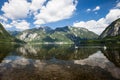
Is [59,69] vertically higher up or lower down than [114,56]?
higher up

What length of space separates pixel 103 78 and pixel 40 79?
42.6ft

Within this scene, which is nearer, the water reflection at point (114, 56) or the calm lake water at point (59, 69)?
the calm lake water at point (59, 69)

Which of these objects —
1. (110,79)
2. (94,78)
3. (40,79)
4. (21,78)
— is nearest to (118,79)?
(110,79)

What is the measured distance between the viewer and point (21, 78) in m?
33.6

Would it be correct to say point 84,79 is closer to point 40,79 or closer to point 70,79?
point 70,79

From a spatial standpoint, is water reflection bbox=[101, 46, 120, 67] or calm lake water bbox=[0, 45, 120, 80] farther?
water reflection bbox=[101, 46, 120, 67]

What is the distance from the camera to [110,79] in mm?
32812

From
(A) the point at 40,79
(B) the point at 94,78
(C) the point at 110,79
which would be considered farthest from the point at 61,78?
(C) the point at 110,79

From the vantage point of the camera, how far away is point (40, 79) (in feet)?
107

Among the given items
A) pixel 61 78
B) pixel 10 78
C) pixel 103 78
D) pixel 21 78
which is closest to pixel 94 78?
pixel 103 78

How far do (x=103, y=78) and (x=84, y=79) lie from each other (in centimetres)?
419

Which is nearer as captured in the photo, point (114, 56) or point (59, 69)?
point (59, 69)

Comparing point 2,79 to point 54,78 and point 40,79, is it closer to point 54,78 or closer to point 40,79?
point 40,79

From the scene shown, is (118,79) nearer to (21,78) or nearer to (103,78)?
(103,78)
